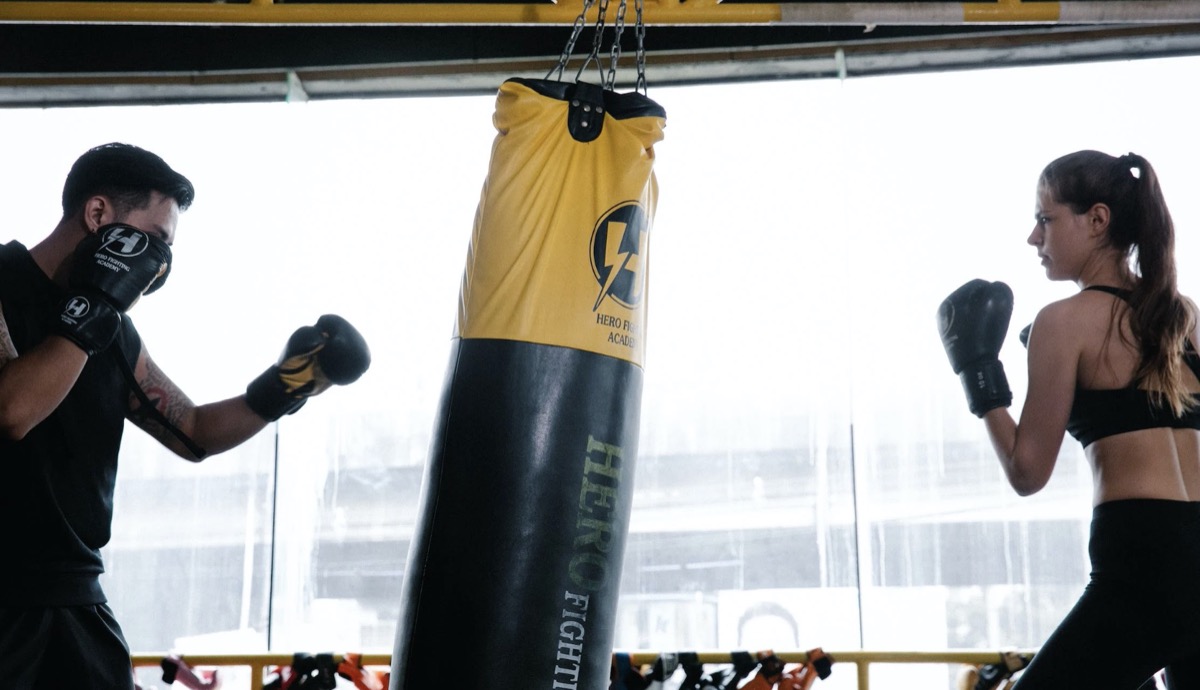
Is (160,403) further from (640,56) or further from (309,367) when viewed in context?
(640,56)

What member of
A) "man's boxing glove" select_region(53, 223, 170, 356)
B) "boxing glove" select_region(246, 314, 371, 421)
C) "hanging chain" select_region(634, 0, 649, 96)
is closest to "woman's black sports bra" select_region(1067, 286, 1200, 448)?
"hanging chain" select_region(634, 0, 649, 96)

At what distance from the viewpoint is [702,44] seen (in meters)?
4.86

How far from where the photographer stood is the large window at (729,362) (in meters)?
4.30

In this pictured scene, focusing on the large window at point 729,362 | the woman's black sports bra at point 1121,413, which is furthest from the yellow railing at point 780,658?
the woman's black sports bra at point 1121,413

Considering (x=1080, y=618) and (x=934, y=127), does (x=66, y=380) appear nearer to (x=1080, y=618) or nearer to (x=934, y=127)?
(x=1080, y=618)

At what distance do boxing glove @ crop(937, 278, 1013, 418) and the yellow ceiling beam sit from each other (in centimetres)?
130

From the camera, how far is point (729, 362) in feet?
14.6

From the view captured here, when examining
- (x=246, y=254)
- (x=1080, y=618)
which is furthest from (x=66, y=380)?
(x=246, y=254)

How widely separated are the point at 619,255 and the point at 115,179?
99cm

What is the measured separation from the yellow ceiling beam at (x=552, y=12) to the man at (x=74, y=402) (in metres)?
1.18

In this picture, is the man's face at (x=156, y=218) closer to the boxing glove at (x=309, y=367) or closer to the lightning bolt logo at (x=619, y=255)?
the boxing glove at (x=309, y=367)

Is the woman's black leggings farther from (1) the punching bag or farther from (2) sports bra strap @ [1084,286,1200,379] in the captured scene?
(1) the punching bag

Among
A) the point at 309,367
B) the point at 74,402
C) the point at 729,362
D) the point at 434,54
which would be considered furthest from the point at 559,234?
the point at 434,54

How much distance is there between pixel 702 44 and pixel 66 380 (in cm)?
369
